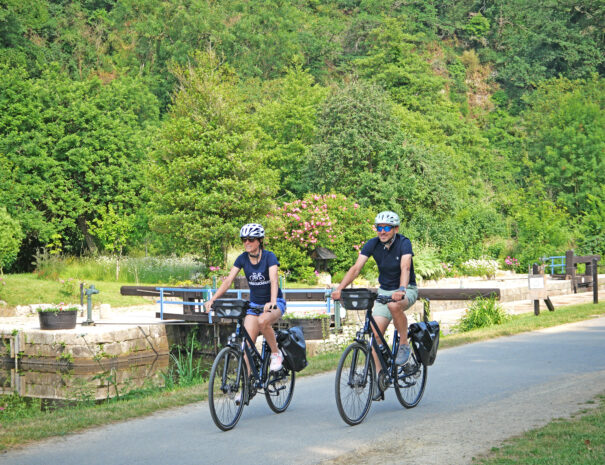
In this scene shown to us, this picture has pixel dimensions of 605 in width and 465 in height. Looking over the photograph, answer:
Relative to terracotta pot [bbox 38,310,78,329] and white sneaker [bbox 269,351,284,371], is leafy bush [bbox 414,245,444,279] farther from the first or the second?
white sneaker [bbox 269,351,284,371]

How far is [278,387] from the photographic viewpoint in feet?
26.6

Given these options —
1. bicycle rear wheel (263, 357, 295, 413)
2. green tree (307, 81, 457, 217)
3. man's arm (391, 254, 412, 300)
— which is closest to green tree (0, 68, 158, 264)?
green tree (307, 81, 457, 217)

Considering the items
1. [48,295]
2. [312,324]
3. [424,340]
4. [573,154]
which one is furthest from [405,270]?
[573,154]

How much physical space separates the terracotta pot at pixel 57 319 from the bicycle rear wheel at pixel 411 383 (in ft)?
40.7

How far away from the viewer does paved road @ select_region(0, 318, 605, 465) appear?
20.6 ft

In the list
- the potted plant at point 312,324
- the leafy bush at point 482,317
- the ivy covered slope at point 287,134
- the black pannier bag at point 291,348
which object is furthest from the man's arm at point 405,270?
the ivy covered slope at point 287,134

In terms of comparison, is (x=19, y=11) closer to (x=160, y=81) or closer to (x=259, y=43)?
(x=160, y=81)

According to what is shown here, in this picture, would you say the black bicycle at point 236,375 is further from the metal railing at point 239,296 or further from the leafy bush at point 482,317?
the leafy bush at point 482,317

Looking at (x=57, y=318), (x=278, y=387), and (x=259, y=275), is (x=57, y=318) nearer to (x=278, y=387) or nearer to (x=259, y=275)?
(x=278, y=387)

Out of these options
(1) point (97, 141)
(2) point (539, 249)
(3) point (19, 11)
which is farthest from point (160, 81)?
(2) point (539, 249)

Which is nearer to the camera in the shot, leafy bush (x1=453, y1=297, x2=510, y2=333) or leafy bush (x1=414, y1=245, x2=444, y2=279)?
leafy bush (x1=453, y1=297, x2=510, y2=333)

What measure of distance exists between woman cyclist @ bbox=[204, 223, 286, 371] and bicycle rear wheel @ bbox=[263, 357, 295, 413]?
0.09 metres

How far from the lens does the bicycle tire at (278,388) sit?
7.88 m

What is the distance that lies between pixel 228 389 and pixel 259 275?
3.88ft
